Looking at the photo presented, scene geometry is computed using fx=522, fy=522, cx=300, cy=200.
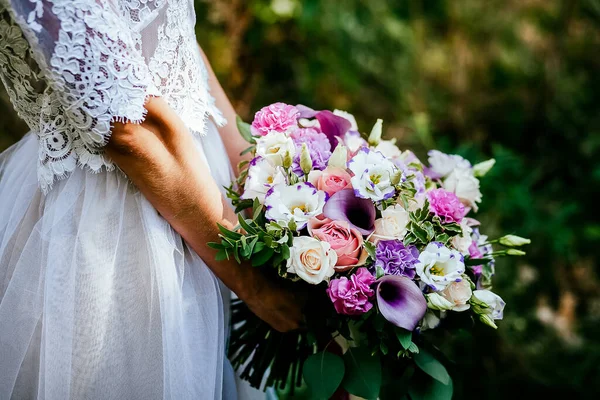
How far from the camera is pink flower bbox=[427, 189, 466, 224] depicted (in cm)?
117

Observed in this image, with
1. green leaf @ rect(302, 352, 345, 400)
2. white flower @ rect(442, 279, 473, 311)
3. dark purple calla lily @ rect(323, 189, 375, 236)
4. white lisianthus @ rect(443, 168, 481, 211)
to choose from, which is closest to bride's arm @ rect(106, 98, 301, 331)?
green leaf @ rect(302, 352, 345, 400)

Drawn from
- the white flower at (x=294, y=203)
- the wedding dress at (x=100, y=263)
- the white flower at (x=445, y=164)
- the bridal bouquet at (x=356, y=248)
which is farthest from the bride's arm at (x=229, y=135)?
the white flower at (x=445, y=164)

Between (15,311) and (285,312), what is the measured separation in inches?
22.7

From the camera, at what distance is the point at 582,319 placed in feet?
9.08

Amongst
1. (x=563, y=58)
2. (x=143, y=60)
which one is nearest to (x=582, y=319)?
(x=563, y=58)

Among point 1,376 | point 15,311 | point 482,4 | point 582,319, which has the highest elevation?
point 482,4

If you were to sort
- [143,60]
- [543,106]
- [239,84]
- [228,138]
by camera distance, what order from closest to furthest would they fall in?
[143,60]
[228,138]
[239,84]
[543,106]

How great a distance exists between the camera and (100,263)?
3.43ft

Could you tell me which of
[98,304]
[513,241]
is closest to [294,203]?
[98,304]

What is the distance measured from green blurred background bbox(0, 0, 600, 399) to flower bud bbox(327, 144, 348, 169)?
0.84 m

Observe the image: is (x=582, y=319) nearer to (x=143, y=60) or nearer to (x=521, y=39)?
(x=521, y=39)

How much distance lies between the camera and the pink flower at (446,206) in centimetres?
117

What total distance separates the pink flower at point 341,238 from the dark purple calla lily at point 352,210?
16mm

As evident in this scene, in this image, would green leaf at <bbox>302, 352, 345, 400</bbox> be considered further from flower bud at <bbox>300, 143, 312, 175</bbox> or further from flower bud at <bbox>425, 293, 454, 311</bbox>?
flower bud at <bbox>300, 143, 312, 175</bbox>
